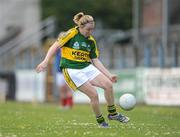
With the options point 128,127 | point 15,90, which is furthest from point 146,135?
point 15,90

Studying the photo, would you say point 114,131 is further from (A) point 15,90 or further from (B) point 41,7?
(B) point 41,7

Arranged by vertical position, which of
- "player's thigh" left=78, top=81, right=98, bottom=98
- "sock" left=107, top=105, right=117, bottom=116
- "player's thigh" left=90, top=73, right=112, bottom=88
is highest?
"player's thigh" left=90, top=73, right=112, bottom=88

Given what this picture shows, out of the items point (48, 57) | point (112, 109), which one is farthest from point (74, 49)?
point (112, 109)

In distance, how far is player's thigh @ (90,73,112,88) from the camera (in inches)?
564

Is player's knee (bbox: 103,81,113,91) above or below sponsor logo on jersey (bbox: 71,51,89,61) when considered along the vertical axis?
below

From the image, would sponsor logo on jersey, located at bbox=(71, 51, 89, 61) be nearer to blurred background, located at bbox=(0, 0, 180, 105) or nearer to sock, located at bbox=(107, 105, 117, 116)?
sock, located at bbox=(107, 105, 117, 116)

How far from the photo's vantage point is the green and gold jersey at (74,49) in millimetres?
14414

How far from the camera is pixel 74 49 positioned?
14.4m

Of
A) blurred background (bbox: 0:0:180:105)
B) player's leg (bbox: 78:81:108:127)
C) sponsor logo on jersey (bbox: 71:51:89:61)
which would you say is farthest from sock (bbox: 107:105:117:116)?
blurred background (bbox: 0:0:180:105)

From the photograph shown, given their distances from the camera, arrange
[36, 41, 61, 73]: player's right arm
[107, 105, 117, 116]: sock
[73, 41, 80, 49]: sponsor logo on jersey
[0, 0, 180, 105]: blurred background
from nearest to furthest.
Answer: [36, 41, 61, 73]: player's right arm
[73, 41, 80, 49]: sponsor logo on jersey
[107, 105, 117, 116]: sock
[0, 0, 180, 105]: blurred background

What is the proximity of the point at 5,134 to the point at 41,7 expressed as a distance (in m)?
42.8

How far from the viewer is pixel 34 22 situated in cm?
5403

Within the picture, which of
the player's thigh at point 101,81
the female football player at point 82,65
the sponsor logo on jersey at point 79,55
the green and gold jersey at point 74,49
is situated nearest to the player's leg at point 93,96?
the female football player at point 82,65

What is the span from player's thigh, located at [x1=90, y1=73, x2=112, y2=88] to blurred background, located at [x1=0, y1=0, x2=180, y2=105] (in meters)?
12.4
